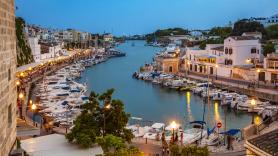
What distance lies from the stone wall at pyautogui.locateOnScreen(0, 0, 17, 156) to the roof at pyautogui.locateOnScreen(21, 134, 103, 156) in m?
4.02

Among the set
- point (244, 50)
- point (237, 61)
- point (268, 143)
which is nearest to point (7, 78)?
point (268, 143)

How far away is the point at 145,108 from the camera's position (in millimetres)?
38594

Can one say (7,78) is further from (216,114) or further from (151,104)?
(151,104)

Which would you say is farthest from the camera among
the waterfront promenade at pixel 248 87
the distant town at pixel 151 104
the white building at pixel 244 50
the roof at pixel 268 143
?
the white building at pixel 244 50

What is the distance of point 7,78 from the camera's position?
9.54m

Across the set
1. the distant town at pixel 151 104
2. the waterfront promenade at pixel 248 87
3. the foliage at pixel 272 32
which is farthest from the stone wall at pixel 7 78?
the foliage at pixel 272 32

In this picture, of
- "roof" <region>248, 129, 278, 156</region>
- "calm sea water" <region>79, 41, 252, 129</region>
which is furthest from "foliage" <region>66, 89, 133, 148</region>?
"calm sea water" <region>79, 41, 252, 129</region>

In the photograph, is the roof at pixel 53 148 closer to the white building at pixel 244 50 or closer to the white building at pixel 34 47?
the white building at pixel 244 50

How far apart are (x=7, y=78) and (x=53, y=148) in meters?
5.72

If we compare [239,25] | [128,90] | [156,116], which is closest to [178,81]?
[128,90]

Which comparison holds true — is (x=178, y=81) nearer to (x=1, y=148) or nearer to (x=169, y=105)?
(x=169, y=105)

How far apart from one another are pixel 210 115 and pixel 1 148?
25.9 metres

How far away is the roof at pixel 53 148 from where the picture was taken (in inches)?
558

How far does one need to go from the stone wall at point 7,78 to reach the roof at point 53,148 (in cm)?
402
